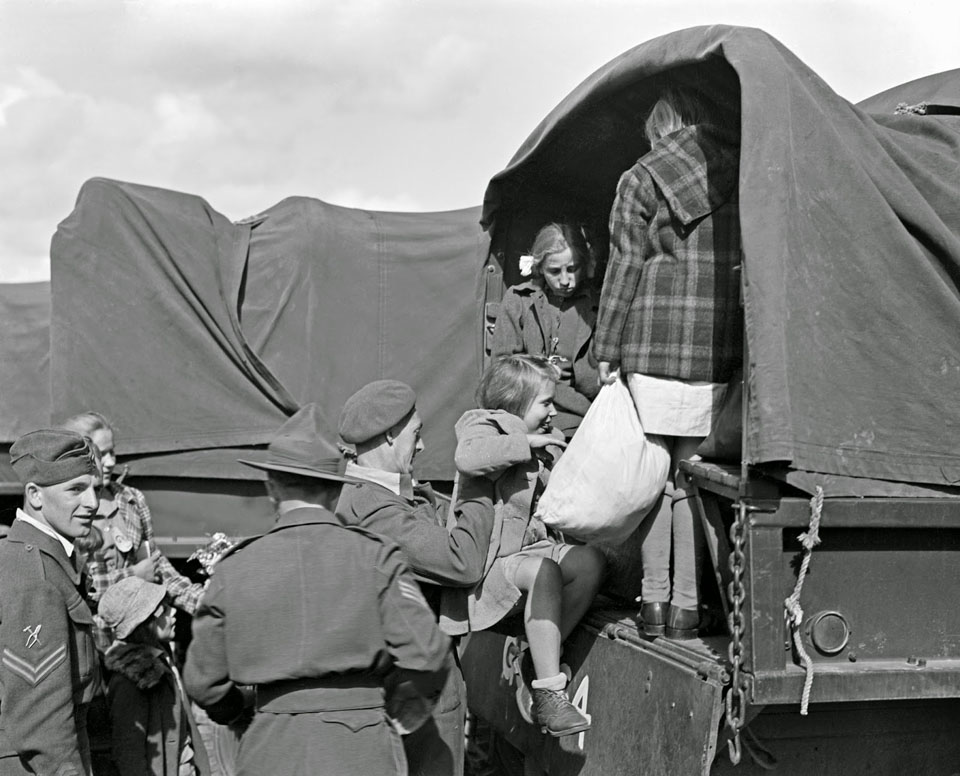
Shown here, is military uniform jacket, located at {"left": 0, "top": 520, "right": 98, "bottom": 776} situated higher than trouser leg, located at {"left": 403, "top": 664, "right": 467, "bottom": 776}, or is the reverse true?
military uniform jacket, located at {"left": 0, "top": 520, "right": 98, "bottom": 776}

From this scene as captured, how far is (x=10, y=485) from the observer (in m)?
6.32

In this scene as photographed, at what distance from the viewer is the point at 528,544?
13.1 feet

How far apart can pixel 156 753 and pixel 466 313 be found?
3442 mm

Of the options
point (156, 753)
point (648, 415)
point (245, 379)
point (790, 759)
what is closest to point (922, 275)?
point (648, 415)

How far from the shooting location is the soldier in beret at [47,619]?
3.13 meters

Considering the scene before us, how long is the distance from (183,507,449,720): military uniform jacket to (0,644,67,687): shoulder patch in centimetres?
54

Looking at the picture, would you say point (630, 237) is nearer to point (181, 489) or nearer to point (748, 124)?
point (748, 124)

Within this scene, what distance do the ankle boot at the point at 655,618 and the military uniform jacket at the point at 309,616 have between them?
2.79ft

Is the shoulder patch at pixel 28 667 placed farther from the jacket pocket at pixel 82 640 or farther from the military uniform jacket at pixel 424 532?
the military uniform jacket at pixel 424 532

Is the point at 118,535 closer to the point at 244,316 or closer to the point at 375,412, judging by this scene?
A: the point at 375,412

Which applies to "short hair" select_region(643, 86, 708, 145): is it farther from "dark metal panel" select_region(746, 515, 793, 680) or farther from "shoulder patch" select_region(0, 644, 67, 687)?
"shoulder patch" select_region(0, 644, 67, 687)

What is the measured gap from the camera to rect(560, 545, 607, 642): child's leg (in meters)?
3.88

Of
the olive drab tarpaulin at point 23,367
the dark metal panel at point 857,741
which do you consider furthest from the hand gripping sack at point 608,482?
the olive drab tarpaulin at point 23,367

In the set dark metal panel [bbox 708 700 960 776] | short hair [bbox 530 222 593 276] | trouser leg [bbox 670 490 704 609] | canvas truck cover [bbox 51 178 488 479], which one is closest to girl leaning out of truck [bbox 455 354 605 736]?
trouser leg [bbox 670 490 704 609]
